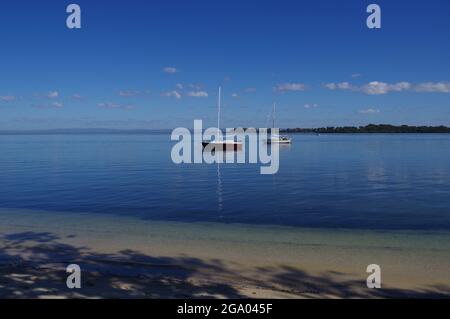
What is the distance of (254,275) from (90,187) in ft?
82.4

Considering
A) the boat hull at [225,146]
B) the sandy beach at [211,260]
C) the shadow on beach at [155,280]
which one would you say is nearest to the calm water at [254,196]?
the sandy beach at [211,260]

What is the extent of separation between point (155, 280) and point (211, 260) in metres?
3.02

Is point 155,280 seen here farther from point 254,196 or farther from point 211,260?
point 254,196

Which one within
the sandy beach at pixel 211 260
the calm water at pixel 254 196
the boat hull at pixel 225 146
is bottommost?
the sandy beach at pixel 211 260

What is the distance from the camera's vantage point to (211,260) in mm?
14445

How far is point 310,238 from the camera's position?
58.2ft

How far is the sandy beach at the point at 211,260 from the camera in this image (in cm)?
1098

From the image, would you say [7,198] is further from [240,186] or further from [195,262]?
[195,262]

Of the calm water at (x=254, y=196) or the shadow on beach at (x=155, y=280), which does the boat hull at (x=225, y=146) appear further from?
the shadow on beach at (x=155, y=280)

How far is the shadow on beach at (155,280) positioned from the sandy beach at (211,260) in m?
0.03

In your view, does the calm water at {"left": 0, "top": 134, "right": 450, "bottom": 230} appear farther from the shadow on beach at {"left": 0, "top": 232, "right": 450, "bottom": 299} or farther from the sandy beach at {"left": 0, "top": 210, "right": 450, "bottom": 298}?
the shadow on beach at {"left": 0, "top": 232, "right": 450, "bottom": 299}

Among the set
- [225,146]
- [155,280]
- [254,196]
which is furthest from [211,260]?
[225,146]

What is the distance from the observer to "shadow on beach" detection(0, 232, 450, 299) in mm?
10453

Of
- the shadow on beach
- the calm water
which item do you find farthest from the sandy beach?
the calm water
